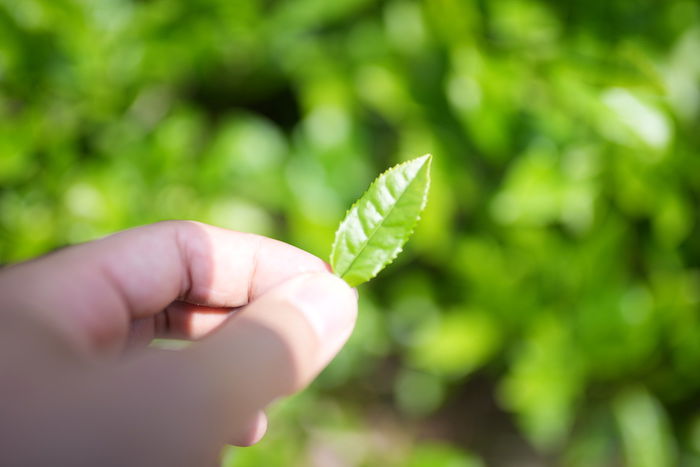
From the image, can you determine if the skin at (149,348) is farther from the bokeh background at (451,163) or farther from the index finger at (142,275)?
the bokeh background at (451,163)

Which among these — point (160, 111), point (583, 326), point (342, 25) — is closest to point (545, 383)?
point (583, 326)

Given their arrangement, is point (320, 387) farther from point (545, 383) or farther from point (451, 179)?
point (451, 179)

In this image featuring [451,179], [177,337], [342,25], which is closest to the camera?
[177,337]

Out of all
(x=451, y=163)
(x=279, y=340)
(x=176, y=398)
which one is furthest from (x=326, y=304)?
(x=451, y=163)

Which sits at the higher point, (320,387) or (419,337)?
(419,337)

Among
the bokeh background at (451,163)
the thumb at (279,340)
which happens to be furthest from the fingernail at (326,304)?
the bokeh background at (451,163)

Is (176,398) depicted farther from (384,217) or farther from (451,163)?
(451,163)
